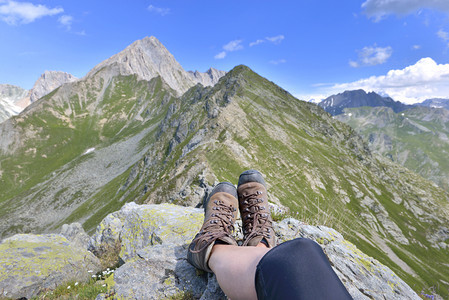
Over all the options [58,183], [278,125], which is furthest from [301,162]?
[58,183]

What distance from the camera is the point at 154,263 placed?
4.65 meters

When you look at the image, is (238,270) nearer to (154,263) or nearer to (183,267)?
(183,267)

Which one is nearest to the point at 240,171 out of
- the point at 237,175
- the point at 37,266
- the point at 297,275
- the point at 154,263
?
the point at 237,175

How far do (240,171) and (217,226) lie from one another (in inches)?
1437

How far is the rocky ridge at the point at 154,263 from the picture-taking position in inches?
161

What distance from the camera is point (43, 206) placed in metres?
112

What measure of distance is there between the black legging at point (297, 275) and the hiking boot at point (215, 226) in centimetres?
156

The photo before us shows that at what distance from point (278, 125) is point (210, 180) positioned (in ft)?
173

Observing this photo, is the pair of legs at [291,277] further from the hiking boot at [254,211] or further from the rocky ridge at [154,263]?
the hiking boot at [254,211]

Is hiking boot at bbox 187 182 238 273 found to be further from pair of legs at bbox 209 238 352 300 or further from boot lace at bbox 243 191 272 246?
pair of legs at bbox 209 238 352 300

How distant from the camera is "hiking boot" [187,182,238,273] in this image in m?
4.03

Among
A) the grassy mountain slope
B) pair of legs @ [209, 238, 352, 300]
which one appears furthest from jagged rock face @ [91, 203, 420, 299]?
the grassy mountain slope

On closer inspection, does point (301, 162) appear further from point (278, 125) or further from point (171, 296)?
point (171, 296)

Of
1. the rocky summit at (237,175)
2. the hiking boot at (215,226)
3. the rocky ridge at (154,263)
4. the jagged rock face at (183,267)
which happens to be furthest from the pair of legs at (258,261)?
the rocky summit at (237,175)
